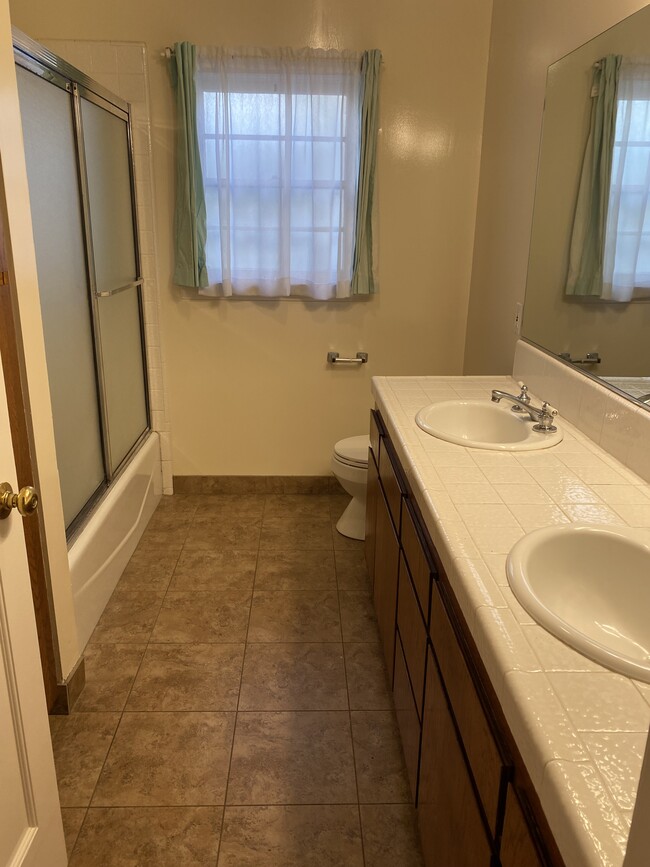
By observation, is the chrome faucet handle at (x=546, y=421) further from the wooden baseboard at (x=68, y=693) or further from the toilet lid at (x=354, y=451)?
the wooden baseboard at (x=68, y=693)

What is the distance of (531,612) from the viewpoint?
103cm

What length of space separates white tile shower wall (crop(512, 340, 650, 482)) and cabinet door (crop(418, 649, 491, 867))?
74cm

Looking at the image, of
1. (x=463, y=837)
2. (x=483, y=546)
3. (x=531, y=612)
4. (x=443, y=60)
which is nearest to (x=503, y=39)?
(x=443, y=60)

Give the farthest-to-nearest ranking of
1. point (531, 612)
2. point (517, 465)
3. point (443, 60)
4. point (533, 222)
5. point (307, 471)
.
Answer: point (307, 471), point (443, 60), point (533, 222), point (517, 465), point (531, 612)

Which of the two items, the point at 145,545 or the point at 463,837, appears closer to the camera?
the point at 463,837

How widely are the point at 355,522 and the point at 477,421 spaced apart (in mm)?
1153

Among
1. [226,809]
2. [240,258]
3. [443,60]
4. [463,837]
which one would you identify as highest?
[443,60]

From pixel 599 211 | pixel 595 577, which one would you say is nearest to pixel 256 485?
pixel 599 211

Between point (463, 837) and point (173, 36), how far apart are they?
130 inches

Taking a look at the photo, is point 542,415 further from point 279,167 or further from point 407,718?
point 279,167

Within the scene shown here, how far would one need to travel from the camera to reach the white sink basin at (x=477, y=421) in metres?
2.02

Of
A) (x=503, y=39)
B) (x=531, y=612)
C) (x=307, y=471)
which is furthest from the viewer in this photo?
(x=307, y=471)

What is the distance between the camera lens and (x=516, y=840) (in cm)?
85

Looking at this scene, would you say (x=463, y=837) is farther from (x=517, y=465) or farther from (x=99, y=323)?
(x=99, y=323)
